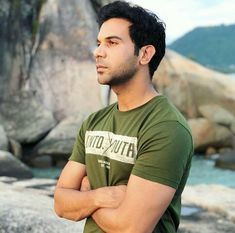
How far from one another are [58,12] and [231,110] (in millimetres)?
8501

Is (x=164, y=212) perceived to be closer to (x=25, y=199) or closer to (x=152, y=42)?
(x=152, y=42)

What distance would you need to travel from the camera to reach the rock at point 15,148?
1748 cm

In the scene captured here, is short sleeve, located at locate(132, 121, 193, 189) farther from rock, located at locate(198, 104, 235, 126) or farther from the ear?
rock, located at locate(198, 104, 235, 126)

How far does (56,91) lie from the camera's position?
19656 millimetres

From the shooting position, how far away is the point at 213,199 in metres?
7.95

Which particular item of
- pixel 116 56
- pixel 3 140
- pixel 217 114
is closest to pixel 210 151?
pixel 217 114

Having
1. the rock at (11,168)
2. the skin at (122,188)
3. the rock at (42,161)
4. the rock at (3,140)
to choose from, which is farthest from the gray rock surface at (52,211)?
the rock at (42,161)

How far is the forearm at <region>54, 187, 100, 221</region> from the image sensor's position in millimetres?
2506

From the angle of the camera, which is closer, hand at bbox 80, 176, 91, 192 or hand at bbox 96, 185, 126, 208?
hand at bbox 96, 185, 126, 208

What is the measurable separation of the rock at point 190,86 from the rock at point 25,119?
19.7 ft

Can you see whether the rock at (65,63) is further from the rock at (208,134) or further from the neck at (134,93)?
the neck at (134,93)

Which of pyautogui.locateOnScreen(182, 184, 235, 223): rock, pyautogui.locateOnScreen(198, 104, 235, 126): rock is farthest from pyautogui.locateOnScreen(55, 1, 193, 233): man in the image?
pyautogui.locateOnScreen(198, 104, 235, 126): rock

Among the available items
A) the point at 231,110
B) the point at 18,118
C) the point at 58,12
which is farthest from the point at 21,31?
the point at 231,110

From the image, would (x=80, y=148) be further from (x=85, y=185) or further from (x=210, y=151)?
(x=210, y=151)
